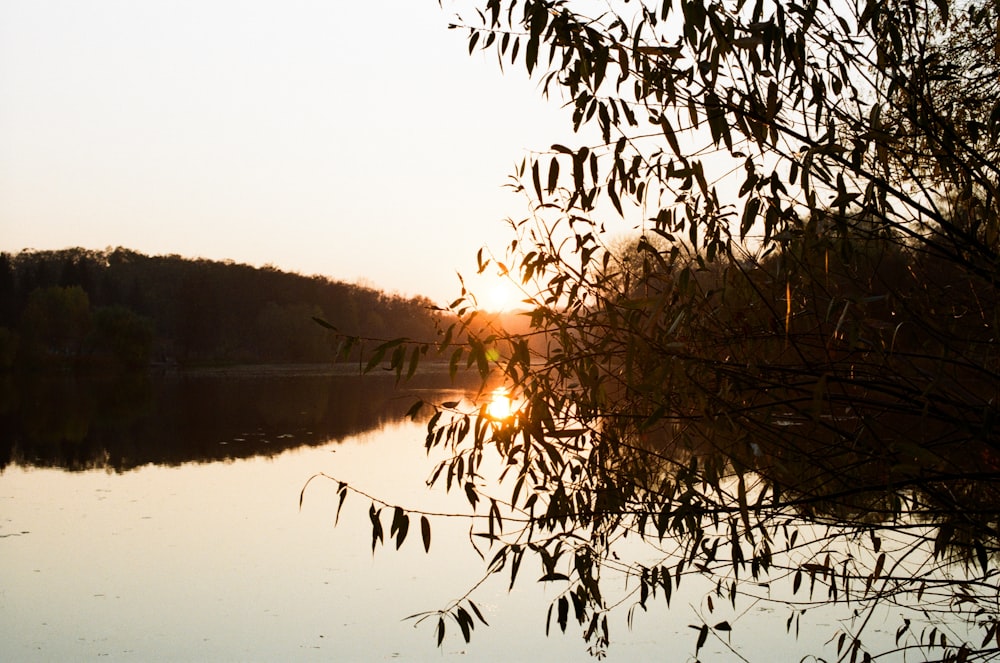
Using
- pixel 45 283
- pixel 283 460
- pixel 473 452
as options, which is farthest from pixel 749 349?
pixel 45 283

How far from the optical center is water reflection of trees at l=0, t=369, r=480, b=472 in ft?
46.0

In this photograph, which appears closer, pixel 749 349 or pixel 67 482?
pixel 749 349

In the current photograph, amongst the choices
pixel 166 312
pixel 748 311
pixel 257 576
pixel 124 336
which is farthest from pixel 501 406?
pixel 166 312

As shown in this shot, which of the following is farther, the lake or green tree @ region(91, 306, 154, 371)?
green tree @ region(91, 306, 154, 371)

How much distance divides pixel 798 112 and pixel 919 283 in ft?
2.13

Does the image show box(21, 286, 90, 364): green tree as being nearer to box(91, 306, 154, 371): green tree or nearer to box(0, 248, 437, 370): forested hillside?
box(0, 248, 437, 370): forested hillside

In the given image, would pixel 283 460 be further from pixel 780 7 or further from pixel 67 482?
pixel 780 7

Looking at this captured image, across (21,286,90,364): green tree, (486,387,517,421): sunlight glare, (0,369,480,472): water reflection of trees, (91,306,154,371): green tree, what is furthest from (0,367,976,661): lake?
(21,286,90,364): green tree

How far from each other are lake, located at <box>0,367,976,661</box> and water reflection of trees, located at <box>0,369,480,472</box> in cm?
19

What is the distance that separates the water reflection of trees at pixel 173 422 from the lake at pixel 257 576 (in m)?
0.19

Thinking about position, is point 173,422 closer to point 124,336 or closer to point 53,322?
point 124,336

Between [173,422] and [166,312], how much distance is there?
50392mm

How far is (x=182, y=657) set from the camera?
5.38 metres

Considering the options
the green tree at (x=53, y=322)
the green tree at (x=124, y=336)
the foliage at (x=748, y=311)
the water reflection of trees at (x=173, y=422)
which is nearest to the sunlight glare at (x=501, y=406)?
the foliage at (x=748, y=311)
